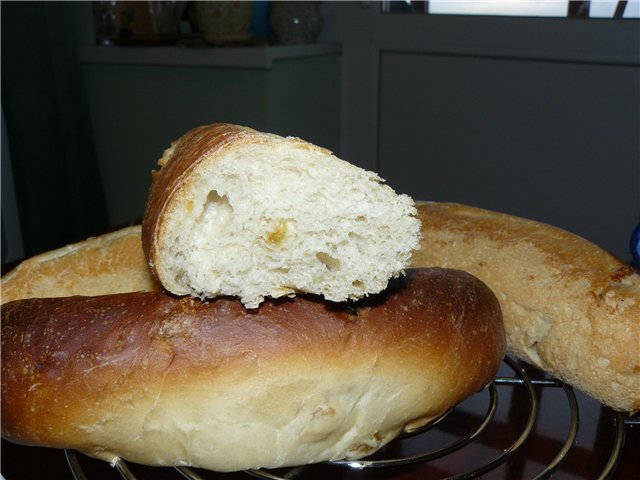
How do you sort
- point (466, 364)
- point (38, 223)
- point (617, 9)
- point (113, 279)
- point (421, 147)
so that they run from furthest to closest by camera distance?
point (421, 147)
point (38, 223)
point (617, 9)
point (113, 279)
point (466, 364)

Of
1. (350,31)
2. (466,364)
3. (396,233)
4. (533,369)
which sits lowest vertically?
(533,369)

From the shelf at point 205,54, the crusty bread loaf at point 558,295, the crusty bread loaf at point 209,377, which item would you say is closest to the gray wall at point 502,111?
the shelf at point 205,54

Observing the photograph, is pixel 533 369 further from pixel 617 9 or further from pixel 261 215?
pixel 617 9

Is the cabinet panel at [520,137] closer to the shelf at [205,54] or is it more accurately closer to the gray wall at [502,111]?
the gray wall at [502,111]

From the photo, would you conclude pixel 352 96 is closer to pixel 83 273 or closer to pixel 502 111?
pixel 502 111

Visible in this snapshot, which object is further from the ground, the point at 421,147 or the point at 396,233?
the point at 396,233

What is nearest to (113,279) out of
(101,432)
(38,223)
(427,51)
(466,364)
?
(101,432)
